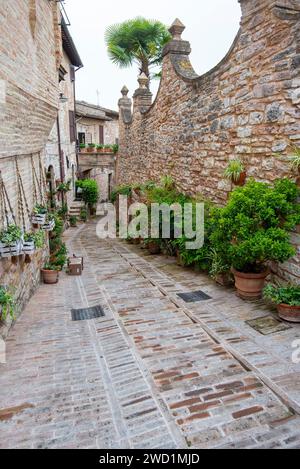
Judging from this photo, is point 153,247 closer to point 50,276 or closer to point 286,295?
point 50,276

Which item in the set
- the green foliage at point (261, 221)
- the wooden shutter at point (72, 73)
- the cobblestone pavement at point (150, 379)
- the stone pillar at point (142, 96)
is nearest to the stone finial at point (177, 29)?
the stone pillar at point (142, 96)

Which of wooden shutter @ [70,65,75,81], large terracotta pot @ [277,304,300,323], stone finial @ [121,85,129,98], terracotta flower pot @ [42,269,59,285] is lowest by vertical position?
terracotta flower pot @ [42,269,59,285]

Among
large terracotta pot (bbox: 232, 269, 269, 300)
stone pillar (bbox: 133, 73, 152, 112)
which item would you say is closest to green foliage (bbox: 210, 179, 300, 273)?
large terracotta pot (bbox: 232, 269, 269, 300)

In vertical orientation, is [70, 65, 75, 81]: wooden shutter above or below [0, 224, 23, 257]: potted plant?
above

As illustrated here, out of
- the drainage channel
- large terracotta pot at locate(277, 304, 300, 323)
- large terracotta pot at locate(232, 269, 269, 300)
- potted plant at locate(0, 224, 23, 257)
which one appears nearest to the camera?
the drainage channel

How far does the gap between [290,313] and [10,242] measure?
12.0 feet

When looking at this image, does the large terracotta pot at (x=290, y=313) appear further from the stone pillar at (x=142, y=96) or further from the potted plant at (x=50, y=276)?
the stone pillar at (x=142, y=96)

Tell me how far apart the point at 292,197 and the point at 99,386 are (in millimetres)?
3408

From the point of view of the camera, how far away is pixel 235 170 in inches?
229

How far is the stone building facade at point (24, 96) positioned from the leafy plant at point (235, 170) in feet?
11.4

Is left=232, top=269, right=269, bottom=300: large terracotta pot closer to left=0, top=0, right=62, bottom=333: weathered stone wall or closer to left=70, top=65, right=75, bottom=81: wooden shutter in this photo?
left=0, top=0, right=62, bottom=333: weathered stone wall

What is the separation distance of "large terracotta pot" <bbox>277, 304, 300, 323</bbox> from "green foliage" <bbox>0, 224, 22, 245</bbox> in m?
3.53

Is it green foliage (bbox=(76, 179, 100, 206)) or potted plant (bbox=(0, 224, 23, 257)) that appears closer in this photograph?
potted plant (bbox=(0, 224, 23, 257))

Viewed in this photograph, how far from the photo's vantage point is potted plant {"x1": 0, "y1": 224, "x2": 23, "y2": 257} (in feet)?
14.2
